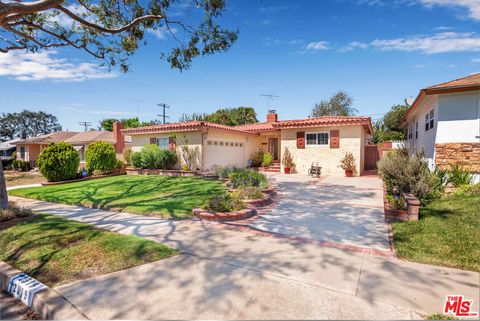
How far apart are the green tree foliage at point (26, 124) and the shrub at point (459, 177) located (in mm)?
92461

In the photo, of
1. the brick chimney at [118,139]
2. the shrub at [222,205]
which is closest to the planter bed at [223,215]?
the shrub at [222,205]

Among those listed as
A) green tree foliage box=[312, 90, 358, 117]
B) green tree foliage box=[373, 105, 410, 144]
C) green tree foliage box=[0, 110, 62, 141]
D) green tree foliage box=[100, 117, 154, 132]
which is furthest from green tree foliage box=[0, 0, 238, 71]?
green tree foliage box=[0, 110, 62, 141]

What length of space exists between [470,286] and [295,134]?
14517 millimetres

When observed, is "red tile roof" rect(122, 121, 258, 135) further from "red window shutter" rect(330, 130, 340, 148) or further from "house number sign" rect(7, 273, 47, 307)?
"house number sign" rect(7, 273, 47, 307)

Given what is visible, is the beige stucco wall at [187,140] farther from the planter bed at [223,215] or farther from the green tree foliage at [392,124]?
the green tree foliage at [392,124]

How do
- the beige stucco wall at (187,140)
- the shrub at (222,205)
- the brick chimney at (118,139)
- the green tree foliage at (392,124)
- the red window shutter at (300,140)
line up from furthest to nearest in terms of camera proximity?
the green tree foliage at (392,124)
the brick chimney at (118,139)
the red window shutter at (300,140)
the beige stucco wall at (187,140)
the shrub at (222,205)

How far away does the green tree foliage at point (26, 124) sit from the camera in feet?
223

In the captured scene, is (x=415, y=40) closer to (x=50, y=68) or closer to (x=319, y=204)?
(x=319, y=204)

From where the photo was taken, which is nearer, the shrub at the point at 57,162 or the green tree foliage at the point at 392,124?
the shrub at the point at 57,162

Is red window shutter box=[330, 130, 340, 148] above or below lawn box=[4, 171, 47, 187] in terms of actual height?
above

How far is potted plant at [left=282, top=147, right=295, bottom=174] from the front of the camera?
17344 mm

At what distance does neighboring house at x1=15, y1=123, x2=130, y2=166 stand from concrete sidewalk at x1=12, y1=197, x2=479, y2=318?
84.4 feet

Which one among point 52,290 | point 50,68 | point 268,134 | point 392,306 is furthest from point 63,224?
point 268,134

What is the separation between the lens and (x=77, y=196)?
10.2 m
